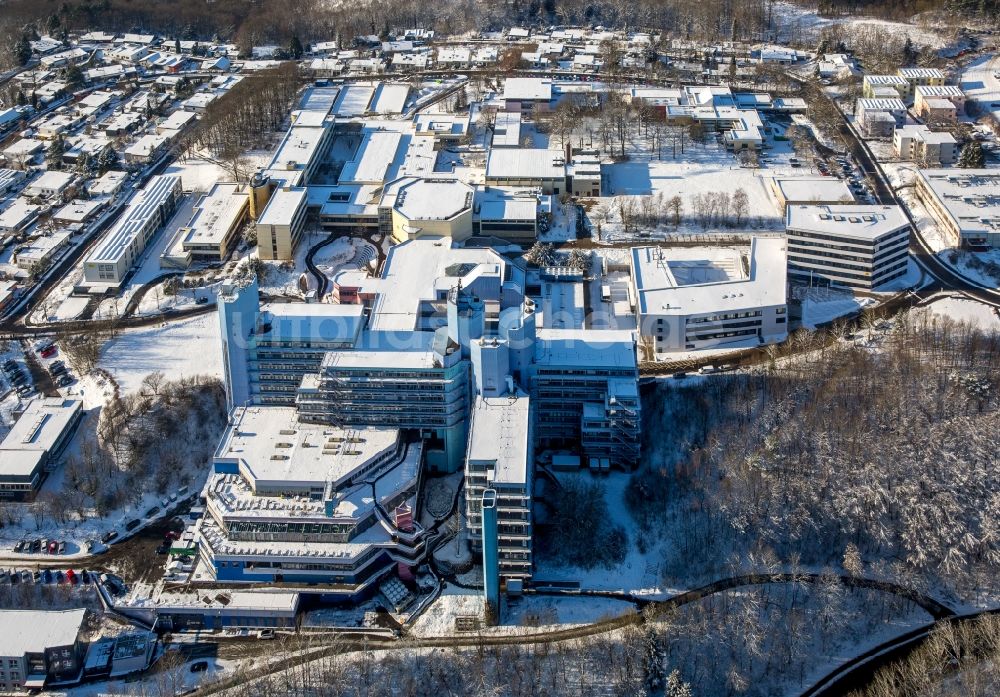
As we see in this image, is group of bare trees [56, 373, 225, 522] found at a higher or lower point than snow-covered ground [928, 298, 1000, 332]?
lower

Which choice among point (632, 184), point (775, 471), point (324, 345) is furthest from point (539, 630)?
point (632, 184)

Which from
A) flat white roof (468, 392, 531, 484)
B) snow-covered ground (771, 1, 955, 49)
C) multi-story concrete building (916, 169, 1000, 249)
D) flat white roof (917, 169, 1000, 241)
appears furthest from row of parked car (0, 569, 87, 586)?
snow-covered ground (771, 1, 955, 49)

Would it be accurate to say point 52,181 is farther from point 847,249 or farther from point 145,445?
point 847,249

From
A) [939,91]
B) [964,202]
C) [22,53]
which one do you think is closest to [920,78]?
[939,91]

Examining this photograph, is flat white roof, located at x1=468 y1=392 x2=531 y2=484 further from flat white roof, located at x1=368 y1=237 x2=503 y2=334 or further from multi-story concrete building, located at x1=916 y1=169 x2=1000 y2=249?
multi-story concrete building, located at x1=916 y1=169 x2=1000 y2=249

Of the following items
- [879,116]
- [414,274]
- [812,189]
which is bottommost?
[414,274]

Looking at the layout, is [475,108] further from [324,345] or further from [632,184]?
[324,345]

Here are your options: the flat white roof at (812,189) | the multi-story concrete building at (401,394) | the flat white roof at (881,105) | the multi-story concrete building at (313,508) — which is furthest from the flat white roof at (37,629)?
the flat white roof at (881,105)
